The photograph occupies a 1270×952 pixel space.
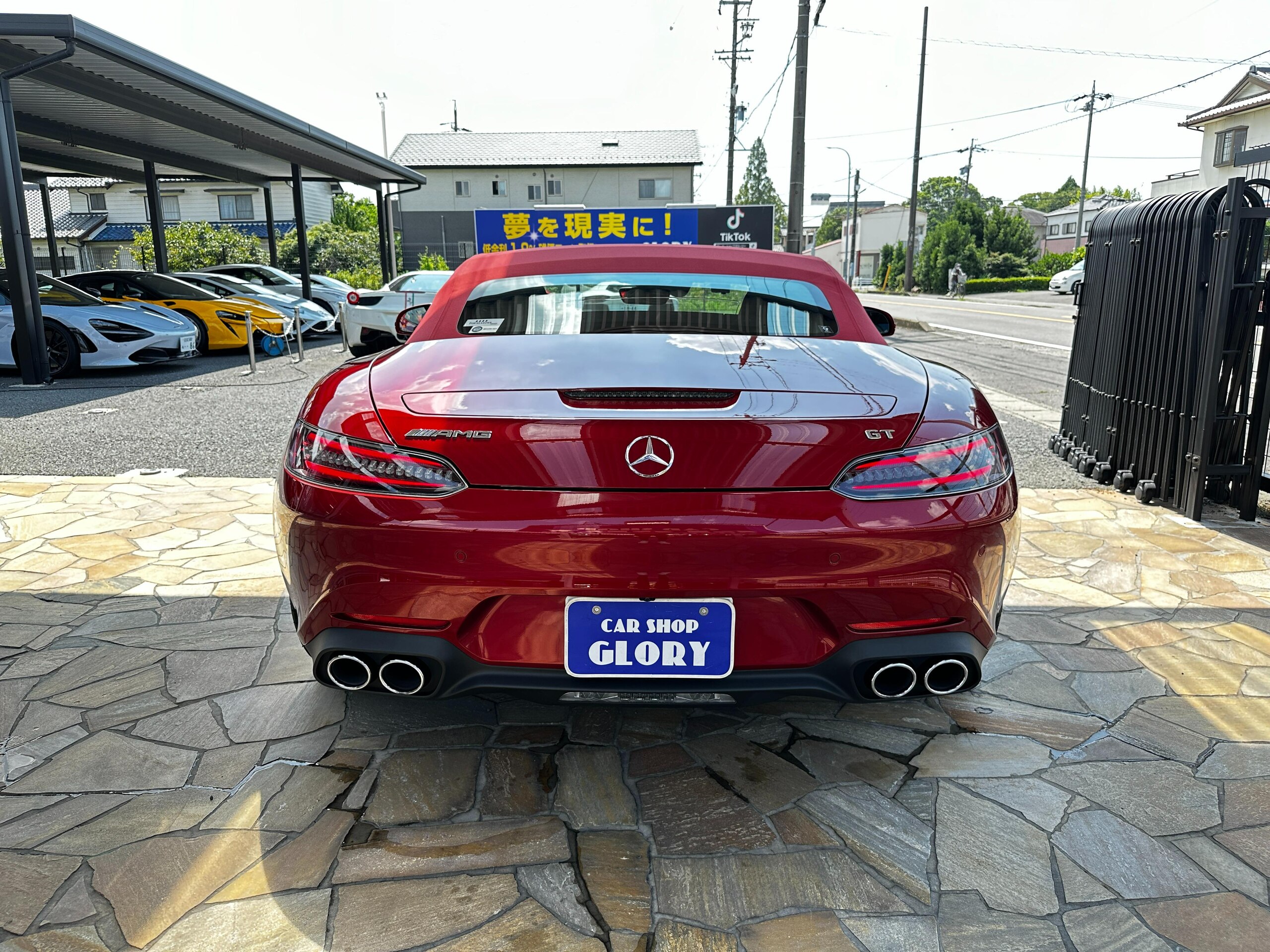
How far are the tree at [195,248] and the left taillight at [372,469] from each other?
3271cm

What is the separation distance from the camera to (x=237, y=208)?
4181cm

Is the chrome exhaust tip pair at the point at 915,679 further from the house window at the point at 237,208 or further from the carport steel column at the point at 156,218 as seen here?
the house window at the point at 237,208

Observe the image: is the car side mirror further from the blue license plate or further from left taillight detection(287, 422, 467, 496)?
left taillight detection(287, 422, 467, 496)

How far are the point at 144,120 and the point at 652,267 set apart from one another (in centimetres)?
1445

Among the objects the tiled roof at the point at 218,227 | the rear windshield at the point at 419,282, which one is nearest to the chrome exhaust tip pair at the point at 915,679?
the rear windshield at the point at 419,282

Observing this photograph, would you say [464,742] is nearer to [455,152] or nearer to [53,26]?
[53,26]

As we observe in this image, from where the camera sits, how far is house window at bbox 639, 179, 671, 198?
43.2m

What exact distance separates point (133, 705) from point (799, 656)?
1.99 m

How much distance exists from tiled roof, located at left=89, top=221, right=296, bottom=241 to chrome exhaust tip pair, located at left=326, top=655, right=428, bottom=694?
42.7 m

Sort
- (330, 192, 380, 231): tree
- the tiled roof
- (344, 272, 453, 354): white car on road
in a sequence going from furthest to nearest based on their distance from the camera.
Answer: (330, 192, 380, 231): tree, the tiled roof, (344, 272, 453, 354): white car on road

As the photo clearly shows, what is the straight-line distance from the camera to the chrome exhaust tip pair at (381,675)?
1901 mm

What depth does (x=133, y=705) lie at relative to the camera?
2617 millimetres

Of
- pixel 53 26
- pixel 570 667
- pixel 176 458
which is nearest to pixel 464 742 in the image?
pixel 570 667

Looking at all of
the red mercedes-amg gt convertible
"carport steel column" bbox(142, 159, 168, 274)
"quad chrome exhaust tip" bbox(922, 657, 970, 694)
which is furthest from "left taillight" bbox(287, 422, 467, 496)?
"carport steel column" bbox(142, 159, 168, 274)
